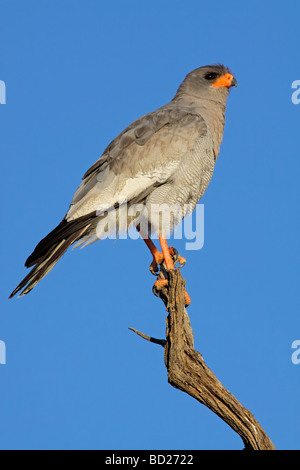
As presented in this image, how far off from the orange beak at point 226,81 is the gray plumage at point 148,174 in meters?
0.97

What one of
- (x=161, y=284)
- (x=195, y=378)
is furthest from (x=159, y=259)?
(x=195, y=378)

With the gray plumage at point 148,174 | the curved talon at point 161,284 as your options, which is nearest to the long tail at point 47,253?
the gray plumage at point 148,174

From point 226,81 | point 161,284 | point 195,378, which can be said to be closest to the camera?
point 195,378

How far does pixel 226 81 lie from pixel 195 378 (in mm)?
Result: 4647

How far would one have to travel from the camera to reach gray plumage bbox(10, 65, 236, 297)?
8.59 m

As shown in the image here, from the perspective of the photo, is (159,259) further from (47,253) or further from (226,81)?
(226,81)

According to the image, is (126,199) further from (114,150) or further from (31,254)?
(31,254)

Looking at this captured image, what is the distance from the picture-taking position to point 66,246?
8086 mm

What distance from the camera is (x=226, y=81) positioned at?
994 centimetres

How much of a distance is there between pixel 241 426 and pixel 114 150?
389cm

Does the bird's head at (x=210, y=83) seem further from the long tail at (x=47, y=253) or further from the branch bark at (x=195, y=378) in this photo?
the branch bark at (x=195, y=378)

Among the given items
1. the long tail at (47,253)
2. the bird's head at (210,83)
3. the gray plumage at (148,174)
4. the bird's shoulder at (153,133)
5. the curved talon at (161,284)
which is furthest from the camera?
the bird's head at (210,83)

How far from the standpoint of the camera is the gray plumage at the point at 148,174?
8.59 metres

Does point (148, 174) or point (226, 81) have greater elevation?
point (226, 81)
